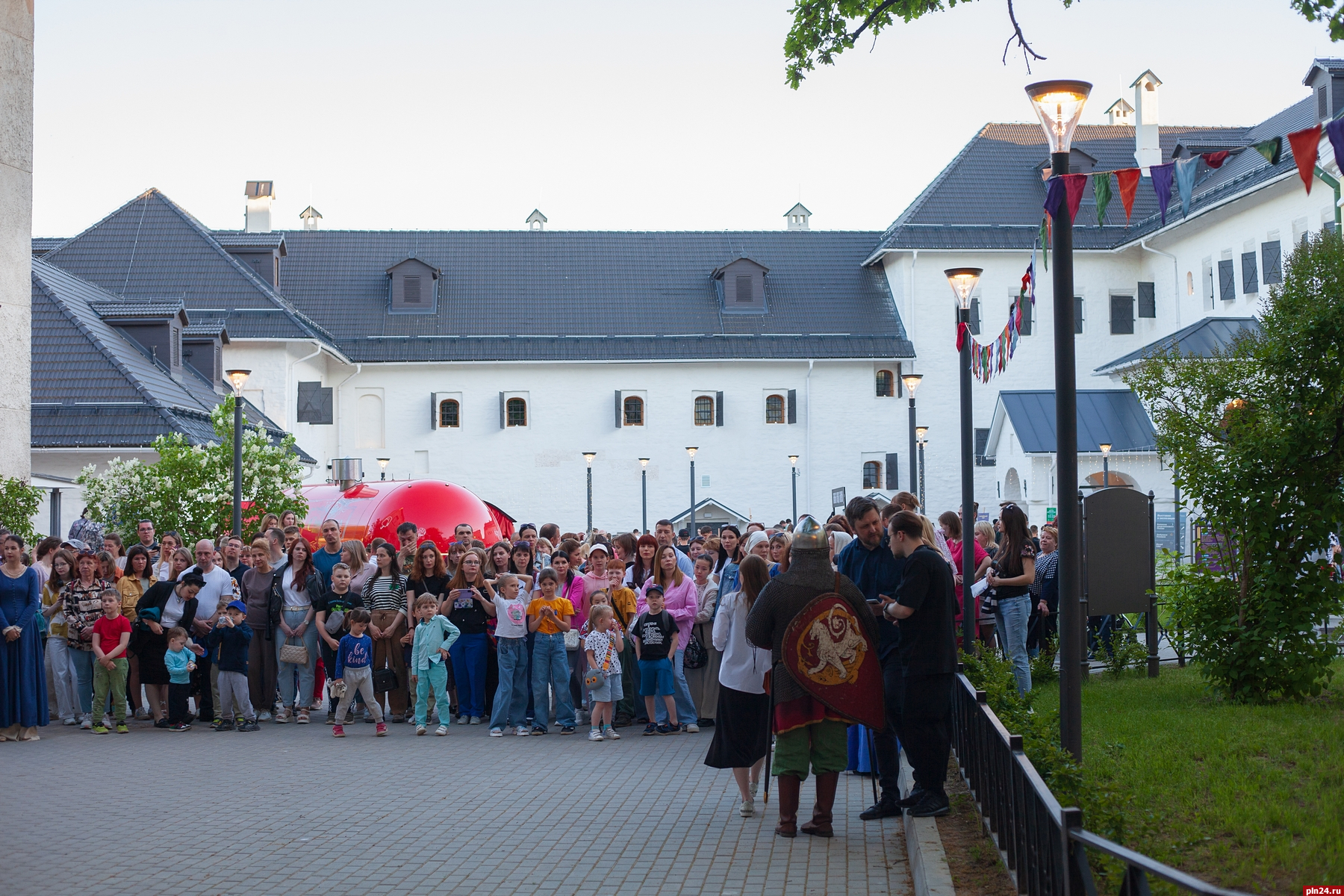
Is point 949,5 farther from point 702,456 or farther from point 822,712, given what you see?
point 702,456

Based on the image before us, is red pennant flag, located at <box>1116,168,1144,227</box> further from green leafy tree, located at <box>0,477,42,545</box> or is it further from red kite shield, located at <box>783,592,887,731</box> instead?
green leafy tree, located at <box>0,477,42,545</box>

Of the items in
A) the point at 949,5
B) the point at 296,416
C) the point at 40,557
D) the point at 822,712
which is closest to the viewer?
the point at 822,712

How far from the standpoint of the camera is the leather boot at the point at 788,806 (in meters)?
8.30

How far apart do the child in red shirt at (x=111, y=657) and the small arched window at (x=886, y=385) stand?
41.2 metres

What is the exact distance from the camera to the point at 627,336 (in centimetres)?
5306

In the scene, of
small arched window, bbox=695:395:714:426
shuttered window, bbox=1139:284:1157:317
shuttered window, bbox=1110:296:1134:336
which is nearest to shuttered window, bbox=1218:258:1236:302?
shuttered window, bbox=1139:284:1157:317

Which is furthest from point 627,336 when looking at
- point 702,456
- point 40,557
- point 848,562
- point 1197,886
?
point 1197,886

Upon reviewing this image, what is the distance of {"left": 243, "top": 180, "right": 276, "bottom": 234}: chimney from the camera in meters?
61.1

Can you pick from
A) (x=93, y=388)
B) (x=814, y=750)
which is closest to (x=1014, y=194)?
(x=93, y=388)

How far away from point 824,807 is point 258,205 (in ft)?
189

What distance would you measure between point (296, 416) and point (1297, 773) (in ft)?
139

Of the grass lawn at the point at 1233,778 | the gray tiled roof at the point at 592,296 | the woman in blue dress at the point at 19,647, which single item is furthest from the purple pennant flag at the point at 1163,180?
the gray tiled roof at the point at 592,296

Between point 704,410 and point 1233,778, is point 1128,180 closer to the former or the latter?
point 1233,778

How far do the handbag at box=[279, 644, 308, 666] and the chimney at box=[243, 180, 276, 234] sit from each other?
163ft
